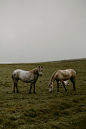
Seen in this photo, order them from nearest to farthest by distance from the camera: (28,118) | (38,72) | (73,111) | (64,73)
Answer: (28,118) < (73,111) < (38,72) < (64,73)

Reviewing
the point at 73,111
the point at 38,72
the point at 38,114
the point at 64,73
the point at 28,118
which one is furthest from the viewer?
the point at 64,73

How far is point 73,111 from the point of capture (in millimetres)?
9141

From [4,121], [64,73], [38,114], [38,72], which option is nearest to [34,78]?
[38,72]

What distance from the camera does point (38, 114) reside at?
853 centimetres

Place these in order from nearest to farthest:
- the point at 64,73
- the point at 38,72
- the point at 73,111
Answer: the point at 73,111 < the point at 38,72 < the point at 64,73

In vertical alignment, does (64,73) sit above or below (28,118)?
above

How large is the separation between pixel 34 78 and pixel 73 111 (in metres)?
6.52

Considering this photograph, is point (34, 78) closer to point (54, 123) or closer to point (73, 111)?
point (73, 111)

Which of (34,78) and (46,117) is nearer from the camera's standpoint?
(46,117)

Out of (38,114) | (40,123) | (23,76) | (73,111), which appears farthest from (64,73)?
(40,123)

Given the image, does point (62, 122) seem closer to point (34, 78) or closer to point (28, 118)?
point (28, 118)

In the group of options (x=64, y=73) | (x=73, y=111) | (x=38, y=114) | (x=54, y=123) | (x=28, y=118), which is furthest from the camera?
(x=64, y=73)

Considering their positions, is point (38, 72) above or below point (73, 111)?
above

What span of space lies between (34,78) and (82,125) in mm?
8502
